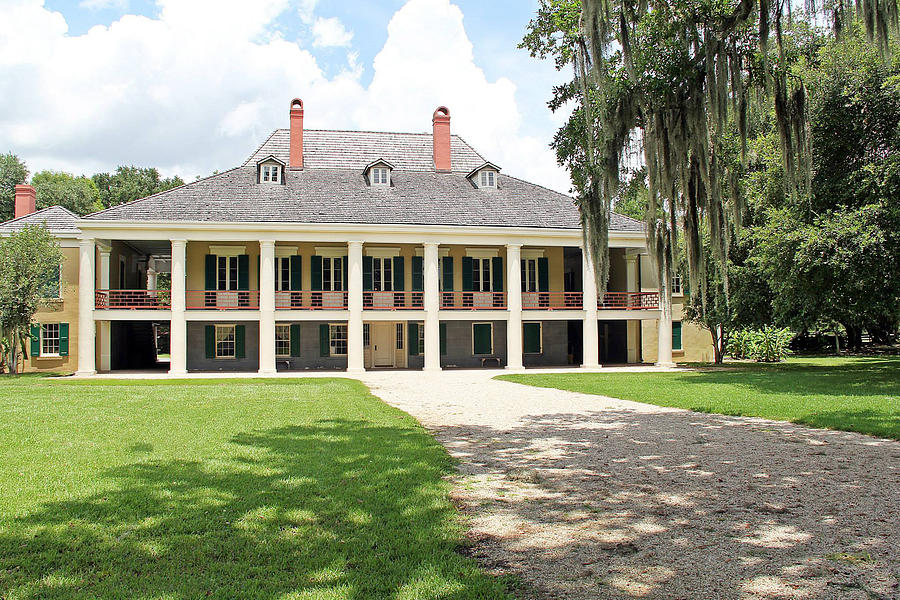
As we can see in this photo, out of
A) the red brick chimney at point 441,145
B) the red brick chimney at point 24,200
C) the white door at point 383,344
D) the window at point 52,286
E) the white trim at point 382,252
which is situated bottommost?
the white door at point 383,344

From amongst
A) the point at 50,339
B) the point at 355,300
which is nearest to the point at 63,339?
the point at 50,339

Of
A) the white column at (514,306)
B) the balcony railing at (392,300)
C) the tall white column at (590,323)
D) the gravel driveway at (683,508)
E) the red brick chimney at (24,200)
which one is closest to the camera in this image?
the gravel driveway at (683,508)

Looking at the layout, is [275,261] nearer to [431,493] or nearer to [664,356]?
[664,356]

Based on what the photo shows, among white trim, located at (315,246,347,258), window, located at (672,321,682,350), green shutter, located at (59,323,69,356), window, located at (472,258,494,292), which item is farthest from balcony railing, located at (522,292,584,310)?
green shutter, located at (59,323,69,356)

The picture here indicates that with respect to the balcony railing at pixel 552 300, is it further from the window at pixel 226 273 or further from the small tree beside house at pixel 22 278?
the small tree beside house at pixel 22 278

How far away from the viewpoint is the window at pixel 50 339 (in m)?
25.5

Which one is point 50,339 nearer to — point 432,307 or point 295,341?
point 295,341

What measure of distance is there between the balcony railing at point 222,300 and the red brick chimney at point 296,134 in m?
6.21

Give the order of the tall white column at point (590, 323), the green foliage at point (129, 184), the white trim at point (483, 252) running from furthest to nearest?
the green foliage at point (129, 184), the white trim at point (483, 252), the tall white column at point (590, 323)

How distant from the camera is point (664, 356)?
26.3 meters

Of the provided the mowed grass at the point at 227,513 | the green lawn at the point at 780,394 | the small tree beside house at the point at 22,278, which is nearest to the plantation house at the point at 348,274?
the small tree beside house at the point at 22,278

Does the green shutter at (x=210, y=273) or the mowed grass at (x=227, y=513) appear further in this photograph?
the green shutter at (x=210, y=273)

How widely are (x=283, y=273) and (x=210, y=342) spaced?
3947 millimetres

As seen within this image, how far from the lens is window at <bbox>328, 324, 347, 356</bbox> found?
27031mm
